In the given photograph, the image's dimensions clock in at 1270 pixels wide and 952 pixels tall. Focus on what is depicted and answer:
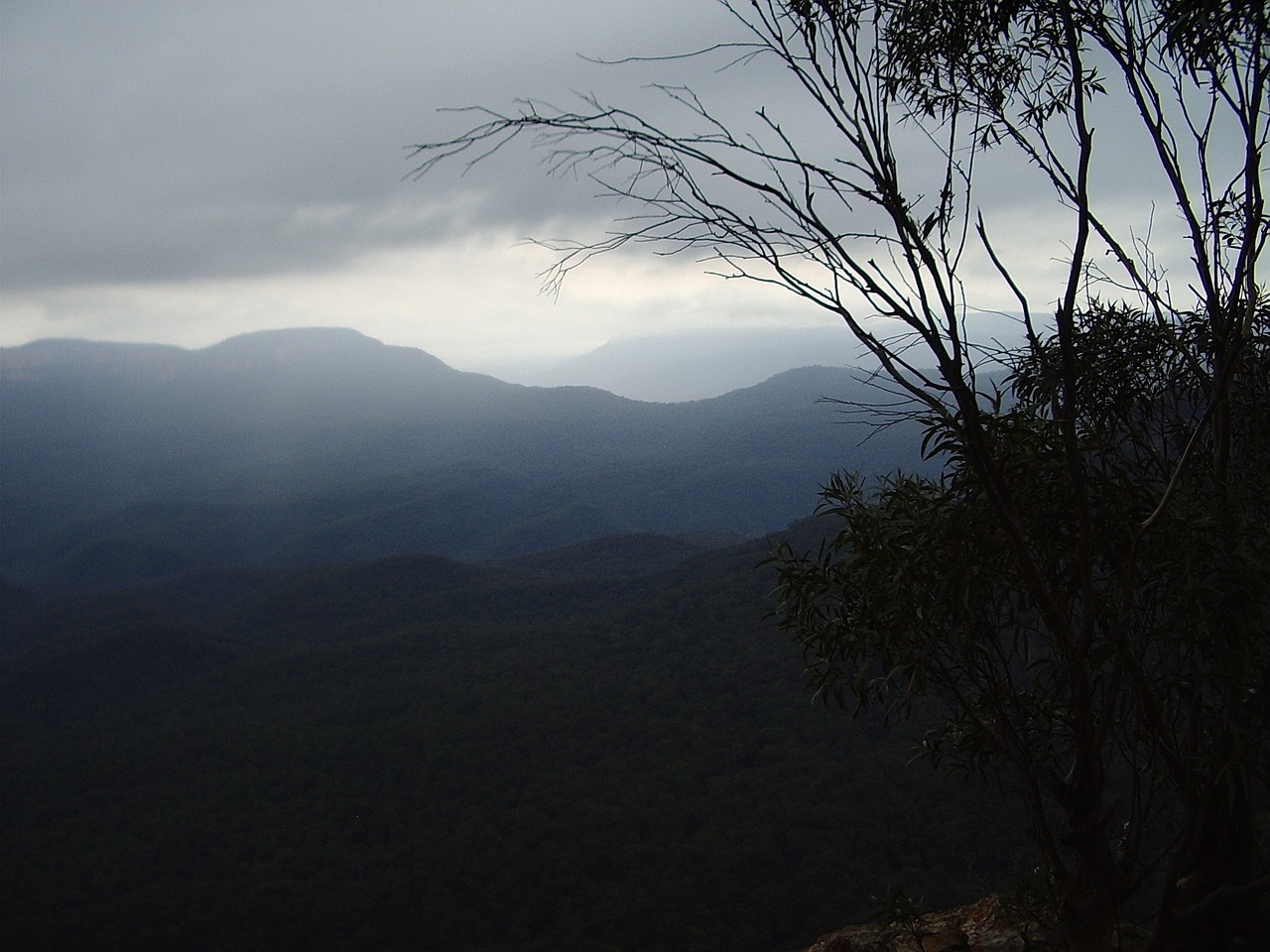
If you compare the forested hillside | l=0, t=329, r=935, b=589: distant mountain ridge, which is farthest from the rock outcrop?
l=0, t=329, r=935, b=589: distant mountain ridge

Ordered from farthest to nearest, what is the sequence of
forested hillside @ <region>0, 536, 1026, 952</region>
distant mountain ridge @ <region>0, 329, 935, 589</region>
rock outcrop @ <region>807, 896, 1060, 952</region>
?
1. distant mountain ridge @ <region>0, 329, 935, 589</region>
2. forested hillside @ <region>0, 536, 1026, 952</region>
3. rock outcrop @ <region>807, 896, 1060, 952</region>

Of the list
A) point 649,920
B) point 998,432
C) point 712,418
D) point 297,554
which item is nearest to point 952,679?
point 998,432

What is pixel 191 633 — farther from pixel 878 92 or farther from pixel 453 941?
pixel 878 92

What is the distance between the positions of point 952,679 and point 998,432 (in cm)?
103

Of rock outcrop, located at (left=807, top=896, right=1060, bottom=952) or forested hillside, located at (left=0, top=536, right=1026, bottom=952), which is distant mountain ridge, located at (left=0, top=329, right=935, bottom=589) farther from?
rock outcrop, located at (left=807, top=896, right=1060, bottom=952)

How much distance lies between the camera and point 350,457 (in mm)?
112500

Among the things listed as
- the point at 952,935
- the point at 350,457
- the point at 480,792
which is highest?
the point at 350,457

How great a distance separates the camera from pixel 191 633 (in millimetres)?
44094

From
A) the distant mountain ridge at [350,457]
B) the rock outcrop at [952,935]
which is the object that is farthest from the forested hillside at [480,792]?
the distant mountain ridge at [350,457]

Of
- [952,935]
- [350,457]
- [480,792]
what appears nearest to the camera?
[952,935]

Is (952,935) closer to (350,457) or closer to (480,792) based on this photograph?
(480,792)

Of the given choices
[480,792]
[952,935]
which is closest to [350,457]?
[480,792]

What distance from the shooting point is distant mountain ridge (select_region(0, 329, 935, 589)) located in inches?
3179

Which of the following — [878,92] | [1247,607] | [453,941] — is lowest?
[453,941]
